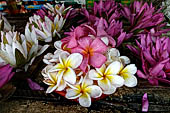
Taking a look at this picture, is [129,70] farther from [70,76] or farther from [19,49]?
[19,49]

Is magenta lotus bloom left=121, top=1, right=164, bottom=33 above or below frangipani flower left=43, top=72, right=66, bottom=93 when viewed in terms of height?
above

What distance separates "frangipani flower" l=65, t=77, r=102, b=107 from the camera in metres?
0.47

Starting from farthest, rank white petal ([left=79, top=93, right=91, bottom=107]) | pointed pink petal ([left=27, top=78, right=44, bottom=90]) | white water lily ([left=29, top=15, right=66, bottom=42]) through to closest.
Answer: white water lily ([left=29, top=15, right=66, bottom=42])
pointed pink petal ([left=27, top=78, right=44, bottom=90])
white petal ([left=79, top=93, right=91, bottom=107])

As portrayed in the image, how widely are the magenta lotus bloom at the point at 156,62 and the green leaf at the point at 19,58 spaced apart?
14.3 inches

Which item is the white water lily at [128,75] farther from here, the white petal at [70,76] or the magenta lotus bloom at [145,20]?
the magenta lotus bloom at [145,20]

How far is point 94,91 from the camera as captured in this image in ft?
1.55

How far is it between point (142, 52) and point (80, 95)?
0.79 ft

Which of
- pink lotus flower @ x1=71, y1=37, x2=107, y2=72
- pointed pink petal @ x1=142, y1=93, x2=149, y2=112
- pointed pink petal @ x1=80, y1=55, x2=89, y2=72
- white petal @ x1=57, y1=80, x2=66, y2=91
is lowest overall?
pointed pink petal @ x1=142, y1=93, x2=149, y2=112

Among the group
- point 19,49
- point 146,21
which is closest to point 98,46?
point 19,49

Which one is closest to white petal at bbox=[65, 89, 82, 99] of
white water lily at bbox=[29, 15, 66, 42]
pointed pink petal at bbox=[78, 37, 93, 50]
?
pointed pink petal at bbox=[78, 37, 93, 50]

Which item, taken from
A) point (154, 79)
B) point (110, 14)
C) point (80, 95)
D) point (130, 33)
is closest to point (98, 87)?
point (80, 95)

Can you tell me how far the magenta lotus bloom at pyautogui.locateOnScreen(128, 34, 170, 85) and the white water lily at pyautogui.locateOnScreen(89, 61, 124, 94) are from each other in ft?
0.35

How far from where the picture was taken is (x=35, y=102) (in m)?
0.56

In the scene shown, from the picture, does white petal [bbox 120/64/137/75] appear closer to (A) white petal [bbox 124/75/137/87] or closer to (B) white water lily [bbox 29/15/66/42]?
(A) white petal [bbox 124/75/137/87]
